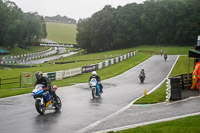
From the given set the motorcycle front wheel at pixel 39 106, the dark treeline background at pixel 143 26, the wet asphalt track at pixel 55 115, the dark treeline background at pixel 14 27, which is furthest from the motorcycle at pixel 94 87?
the dark treeline background at pixel 14 27

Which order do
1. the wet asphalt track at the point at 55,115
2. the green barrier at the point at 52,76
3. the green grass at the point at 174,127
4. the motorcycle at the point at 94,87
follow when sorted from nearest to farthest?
the green grass at the point at 174,127 < the wet asphalt track at the point at 55,115 < the motorcycle at the point at 94,87 < the green barrier at the point at 52,76

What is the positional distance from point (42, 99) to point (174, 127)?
19.2 ft

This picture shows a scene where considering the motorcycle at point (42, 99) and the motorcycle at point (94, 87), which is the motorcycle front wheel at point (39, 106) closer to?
the motorcycle at point (42, 99)

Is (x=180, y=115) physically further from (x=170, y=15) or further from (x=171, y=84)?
(x=170, y=15)

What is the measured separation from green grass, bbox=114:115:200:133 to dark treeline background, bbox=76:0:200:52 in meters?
92.3

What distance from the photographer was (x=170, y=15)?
105 meters

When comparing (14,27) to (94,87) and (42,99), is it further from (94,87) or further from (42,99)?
(42,99)

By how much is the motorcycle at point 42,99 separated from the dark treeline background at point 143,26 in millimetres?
90678

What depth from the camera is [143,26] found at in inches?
4358

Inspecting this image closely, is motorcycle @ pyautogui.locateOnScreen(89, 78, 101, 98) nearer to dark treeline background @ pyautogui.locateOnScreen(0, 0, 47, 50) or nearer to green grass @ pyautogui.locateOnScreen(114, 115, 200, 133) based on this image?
green grass @ pyautogui.locateOnScreen(114, 115, 200, 133)

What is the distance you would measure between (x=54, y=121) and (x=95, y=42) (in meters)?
94.1

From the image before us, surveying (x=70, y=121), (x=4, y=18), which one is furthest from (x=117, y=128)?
(x=4, y=18)

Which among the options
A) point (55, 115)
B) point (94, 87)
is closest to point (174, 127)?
point (55, 115)

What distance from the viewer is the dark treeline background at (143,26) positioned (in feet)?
335
